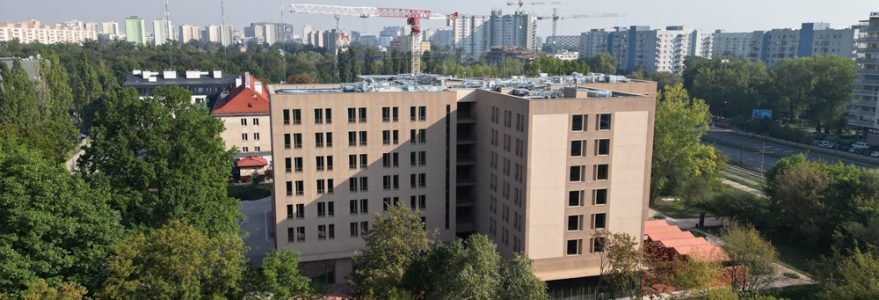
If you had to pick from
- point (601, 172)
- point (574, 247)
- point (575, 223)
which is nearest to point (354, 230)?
point (574, 247)

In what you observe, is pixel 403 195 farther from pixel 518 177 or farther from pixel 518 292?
pixel 518 292

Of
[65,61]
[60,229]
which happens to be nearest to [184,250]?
[60,229]

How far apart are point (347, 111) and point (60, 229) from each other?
1977cm

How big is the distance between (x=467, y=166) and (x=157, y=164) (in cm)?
2309

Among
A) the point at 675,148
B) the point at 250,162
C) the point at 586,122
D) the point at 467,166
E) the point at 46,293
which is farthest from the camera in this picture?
the point at 250,162

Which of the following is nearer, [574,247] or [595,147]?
[595,147]

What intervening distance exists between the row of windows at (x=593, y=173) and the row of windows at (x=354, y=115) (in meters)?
11.8

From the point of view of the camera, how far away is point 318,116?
1715 inches

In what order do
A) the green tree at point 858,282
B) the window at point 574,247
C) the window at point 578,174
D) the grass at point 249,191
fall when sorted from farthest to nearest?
the grass at point 249,191, the window at point 574,247, the window at point 578,174, the green tree at point 858,282

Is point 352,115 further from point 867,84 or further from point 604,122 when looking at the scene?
point 867,84

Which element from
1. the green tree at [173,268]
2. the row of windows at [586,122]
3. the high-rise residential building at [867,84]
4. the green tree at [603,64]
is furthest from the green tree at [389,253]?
the green tree at [603,64]

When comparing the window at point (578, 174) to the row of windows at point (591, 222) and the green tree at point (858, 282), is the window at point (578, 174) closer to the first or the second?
the row of windows at point (591, 222)

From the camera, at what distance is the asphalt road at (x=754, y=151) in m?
89.5

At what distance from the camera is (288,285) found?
29.4 metres
